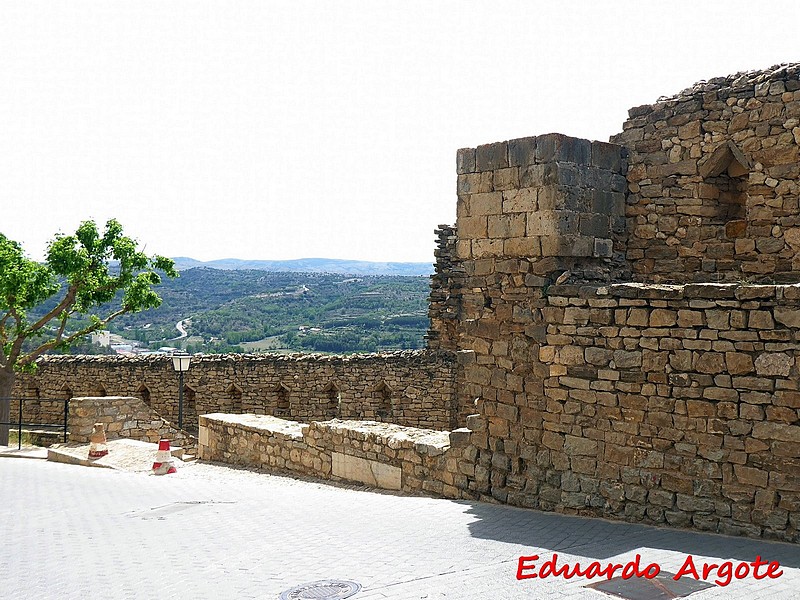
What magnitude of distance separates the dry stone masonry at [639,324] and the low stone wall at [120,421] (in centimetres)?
812

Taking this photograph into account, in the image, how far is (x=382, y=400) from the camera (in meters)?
22.2

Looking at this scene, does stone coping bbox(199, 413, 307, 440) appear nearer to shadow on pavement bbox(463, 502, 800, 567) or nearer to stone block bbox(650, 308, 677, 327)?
shadow on pavement bbox(463, 502, 800, 567)

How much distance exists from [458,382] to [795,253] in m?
12.3

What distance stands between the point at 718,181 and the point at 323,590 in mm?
6967

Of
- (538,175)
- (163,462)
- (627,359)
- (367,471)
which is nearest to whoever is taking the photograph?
(627,359)

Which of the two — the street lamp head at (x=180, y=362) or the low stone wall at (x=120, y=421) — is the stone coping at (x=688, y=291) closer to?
the low stone wall at (x=120, y=421)

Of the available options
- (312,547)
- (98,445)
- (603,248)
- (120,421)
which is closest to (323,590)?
(312,547)

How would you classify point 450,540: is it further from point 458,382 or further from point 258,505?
point 458,382

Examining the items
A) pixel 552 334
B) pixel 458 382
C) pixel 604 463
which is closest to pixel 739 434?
pixel 604 463

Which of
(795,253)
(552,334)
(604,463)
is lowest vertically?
(604,463)

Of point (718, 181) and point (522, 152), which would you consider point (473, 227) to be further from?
point (718, 181)

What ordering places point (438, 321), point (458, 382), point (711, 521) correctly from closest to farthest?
point (711, 521), point (458, 382), point (438, 321)

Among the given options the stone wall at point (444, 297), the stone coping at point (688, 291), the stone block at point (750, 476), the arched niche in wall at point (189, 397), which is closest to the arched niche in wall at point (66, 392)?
the arched niche in wall at point (189, 397)

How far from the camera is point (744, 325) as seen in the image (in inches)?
297
